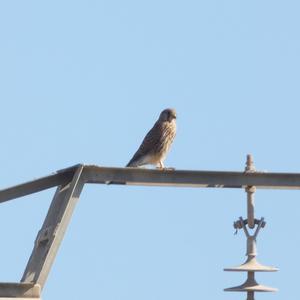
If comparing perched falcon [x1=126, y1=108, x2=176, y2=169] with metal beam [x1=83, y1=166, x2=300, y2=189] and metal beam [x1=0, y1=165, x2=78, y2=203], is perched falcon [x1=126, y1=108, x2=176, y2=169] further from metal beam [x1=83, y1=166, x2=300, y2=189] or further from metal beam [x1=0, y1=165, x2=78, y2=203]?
metal beam [x1=0, y1=165, x2=78, y2=203]

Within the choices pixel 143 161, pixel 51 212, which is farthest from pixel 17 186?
pixel 143 161

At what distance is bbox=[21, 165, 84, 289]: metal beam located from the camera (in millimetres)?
6965

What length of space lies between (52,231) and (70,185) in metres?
0.39

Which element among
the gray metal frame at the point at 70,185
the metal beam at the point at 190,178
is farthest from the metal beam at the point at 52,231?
the metal beam at the point at 190,178

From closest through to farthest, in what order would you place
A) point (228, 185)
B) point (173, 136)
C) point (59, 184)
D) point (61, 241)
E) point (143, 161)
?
1. point (61, 241)
2. point (59, 184)
3. point (228, 185)
4. point (143, 161)
5. point (173, 136)

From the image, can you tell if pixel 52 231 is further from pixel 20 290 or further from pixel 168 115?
pixel 168 115

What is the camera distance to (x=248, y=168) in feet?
26.3

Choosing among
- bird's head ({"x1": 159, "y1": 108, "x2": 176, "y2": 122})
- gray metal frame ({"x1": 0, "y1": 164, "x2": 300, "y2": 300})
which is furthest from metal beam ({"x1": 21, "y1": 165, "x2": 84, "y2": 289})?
bird's head ({"x1": 159, "y1": 108, "x2": 176, "y2": 122})

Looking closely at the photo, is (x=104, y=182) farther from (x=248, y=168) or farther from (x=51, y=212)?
(x=248, y=168)

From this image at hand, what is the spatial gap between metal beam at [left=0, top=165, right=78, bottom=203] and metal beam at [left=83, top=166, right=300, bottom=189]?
5.1 inches

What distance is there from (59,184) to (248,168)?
4.75 ft

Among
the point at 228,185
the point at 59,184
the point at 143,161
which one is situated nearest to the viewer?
the point at 59,184

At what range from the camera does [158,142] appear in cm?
1537

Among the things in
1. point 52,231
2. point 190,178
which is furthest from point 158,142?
point 52,231
